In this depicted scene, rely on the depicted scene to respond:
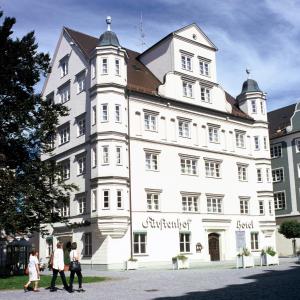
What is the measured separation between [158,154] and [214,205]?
7708 mm

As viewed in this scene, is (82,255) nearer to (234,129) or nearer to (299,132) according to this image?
(234,129)

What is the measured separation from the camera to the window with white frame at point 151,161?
40.0 metres

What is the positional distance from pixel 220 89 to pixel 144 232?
17.1 meters

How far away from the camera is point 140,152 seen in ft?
130

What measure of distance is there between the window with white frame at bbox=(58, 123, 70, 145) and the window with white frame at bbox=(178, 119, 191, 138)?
9.91 meters

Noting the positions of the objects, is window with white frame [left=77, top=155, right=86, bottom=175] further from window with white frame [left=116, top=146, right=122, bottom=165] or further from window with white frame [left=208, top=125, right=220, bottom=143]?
window with white frame [left=208, top=125, right=220, bottom=143]

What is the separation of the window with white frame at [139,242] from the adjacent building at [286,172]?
76.3 feet

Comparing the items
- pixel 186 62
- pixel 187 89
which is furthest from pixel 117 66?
pixel 186 62

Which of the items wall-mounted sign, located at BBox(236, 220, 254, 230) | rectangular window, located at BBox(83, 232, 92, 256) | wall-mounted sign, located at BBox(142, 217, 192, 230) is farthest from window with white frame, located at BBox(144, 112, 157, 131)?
wall-mounted sign, located at BBox(236, 220, 254, 230)

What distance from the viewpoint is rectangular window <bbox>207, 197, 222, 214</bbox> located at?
143 ft

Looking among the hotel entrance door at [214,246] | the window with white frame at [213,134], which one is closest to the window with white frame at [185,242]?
the hotel entrance door at [214,246]

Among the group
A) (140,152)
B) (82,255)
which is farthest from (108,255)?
(140,152)

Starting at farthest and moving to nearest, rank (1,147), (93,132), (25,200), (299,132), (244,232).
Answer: (299,132) < (244,232) < (93,132) < (1,147) < (25,200)

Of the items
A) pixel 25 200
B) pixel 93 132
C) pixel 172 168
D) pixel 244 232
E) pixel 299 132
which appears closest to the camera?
pixel 25 200
